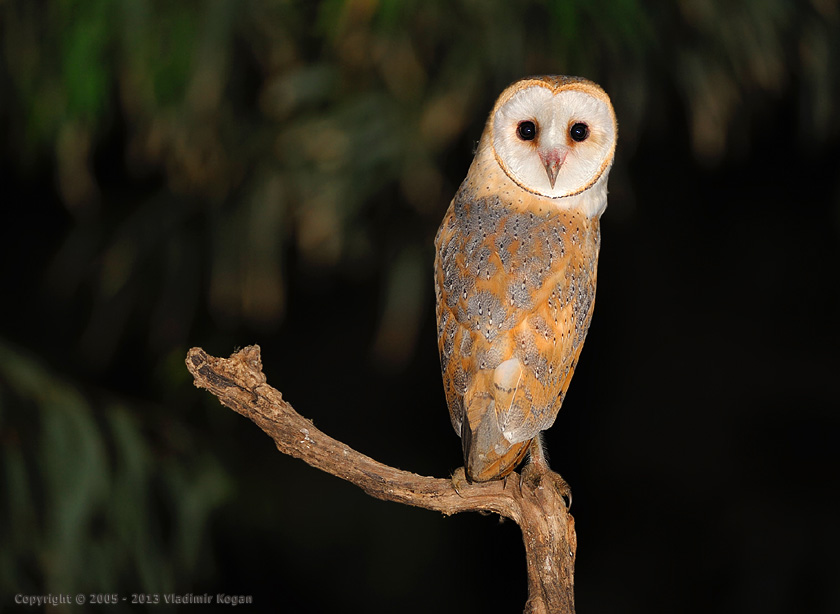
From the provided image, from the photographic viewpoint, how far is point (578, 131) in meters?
1.11

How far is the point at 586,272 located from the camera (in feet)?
3.97

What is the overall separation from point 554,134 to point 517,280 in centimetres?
19

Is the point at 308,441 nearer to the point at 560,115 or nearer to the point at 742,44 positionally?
the point at 560,115

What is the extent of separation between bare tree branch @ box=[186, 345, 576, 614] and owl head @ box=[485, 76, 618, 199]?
408 millimetres

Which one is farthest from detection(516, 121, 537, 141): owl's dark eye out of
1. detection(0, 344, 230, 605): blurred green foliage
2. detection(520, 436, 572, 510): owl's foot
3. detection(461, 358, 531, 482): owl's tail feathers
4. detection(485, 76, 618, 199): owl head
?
detection(0, 344, 230, 605): blurred green foliage

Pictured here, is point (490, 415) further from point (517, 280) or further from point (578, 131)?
point (578, 131)

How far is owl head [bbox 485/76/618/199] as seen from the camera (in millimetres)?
1089

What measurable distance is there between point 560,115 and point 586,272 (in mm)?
224

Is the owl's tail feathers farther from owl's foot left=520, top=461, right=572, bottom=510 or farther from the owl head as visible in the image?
the owl head

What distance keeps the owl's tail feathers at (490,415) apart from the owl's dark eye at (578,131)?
29 centimetres

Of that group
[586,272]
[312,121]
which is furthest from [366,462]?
[312,121]

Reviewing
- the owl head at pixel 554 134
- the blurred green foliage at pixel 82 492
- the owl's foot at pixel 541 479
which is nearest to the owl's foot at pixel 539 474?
the owl's foot at pixel 541 479

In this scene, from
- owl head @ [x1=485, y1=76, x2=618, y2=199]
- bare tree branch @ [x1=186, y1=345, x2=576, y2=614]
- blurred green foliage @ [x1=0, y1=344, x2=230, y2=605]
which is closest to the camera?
owl head @ [x1=485, y1=76, x2=618, y2=199]

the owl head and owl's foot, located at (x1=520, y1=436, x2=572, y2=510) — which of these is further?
owl's foot, located at (x1=520, y1=436, x2=572, y2=510)
